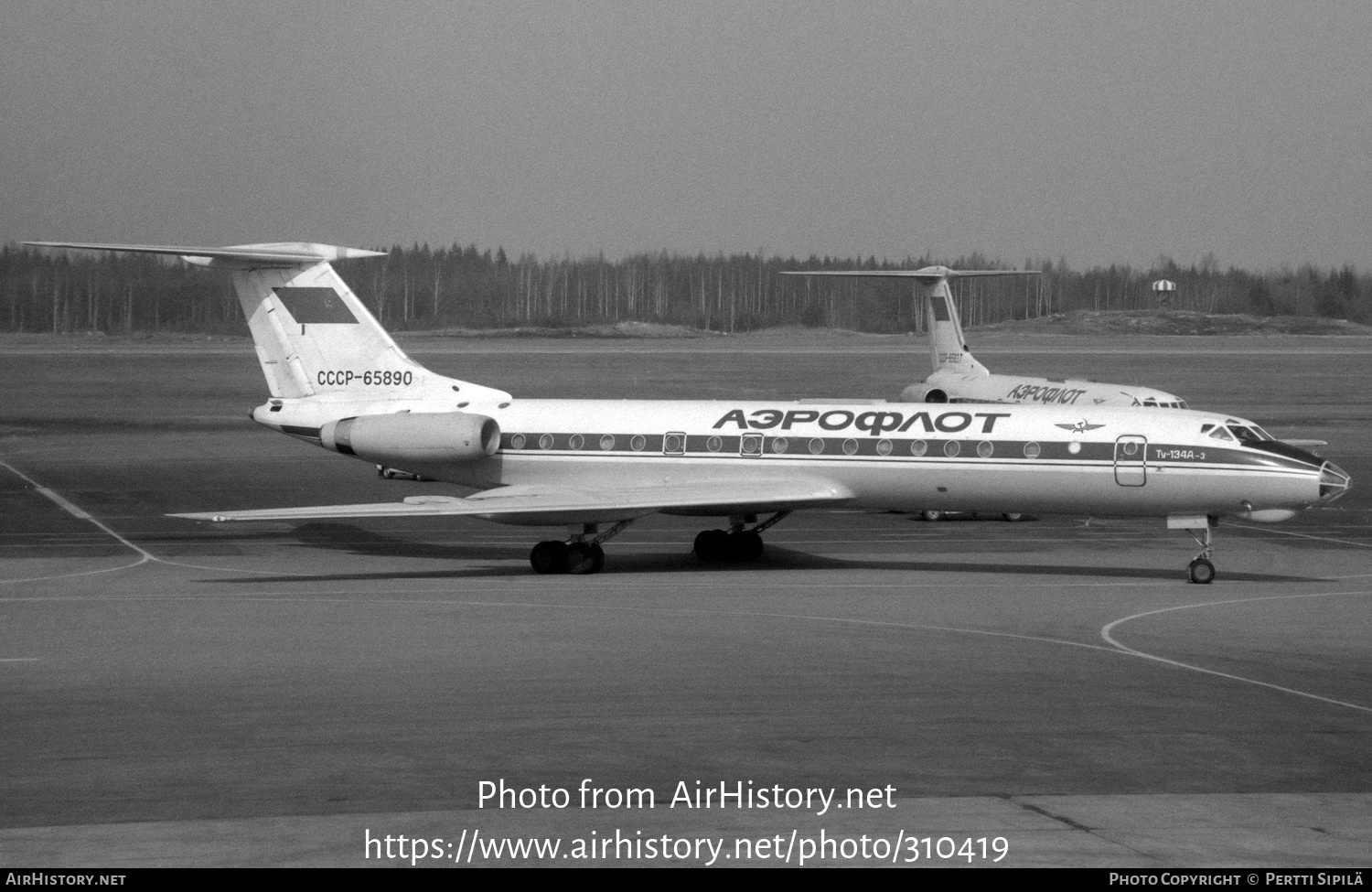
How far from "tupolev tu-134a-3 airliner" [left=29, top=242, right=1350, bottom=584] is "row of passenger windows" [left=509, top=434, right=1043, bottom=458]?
0.03m

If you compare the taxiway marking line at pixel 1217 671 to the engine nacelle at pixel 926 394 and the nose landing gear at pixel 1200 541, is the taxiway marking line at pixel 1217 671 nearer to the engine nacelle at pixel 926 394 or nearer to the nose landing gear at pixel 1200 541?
the nose landing gear at pixel 1200 541

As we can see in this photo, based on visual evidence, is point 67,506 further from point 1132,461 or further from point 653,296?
point 653,296

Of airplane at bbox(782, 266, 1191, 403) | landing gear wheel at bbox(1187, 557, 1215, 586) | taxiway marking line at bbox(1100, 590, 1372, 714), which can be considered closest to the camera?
taxiway marking line at bbox(1100, 590, 1372, 714)

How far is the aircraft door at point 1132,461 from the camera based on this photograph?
86.2ft

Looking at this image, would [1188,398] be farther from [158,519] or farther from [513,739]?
[513,739]

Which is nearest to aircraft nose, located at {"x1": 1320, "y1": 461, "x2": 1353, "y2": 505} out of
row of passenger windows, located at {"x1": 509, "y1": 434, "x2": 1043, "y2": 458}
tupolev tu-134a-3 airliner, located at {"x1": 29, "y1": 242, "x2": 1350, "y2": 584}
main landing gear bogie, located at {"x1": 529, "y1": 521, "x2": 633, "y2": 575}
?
tupolev tu-134a-3 airliner, located at {"x1": 29, "y1": 242, "x2": 1350, "y2": 584}

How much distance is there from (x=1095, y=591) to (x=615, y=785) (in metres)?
14.1

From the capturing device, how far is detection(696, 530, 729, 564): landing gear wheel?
29.2m

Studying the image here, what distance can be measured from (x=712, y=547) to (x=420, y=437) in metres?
5.51

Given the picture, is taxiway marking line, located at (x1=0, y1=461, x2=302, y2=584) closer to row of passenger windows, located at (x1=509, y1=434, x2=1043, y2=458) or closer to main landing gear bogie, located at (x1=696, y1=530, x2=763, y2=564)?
row of passenger windows, located at (x1=509, y1=434, x2=1043, y2=458)

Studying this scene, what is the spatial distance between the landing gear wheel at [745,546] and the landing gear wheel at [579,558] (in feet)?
9.40

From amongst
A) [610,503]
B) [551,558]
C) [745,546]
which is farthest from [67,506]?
[745,546]

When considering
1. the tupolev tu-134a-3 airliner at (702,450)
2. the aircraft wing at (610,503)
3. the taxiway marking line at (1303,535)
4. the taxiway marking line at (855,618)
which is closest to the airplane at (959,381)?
the taxiway marking line at (1303,535)

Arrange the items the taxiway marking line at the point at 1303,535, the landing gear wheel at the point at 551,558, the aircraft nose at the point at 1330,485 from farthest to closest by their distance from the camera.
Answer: the taxiway marking line at the point at 1303,535, the landing gear wheel at the point at 551,558, the aircraft nose at the point at 1330,485
